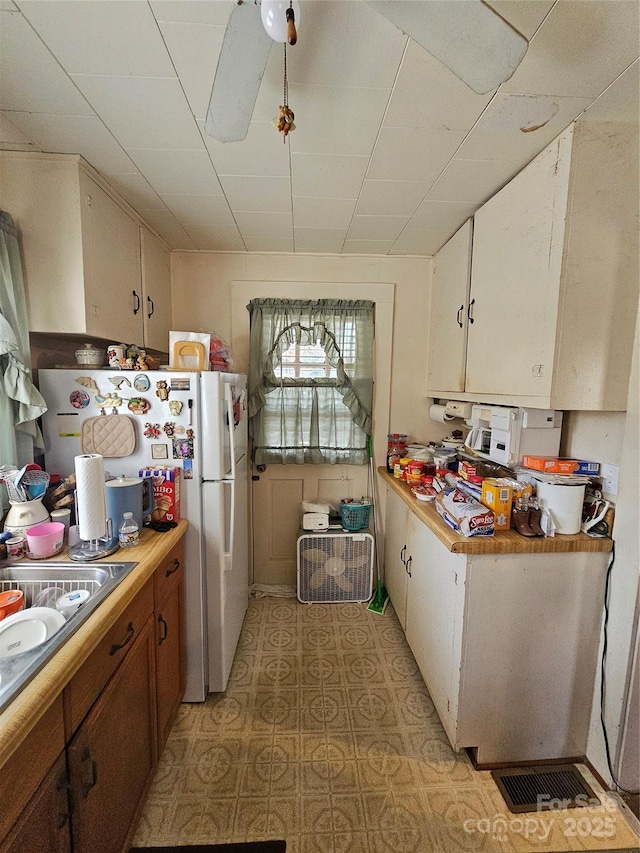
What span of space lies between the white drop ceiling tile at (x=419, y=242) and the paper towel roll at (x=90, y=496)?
2.04m

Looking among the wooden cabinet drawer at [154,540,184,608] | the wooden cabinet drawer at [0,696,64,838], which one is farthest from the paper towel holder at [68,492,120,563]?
the wooden cabinet drawer at [0,696,64,838]

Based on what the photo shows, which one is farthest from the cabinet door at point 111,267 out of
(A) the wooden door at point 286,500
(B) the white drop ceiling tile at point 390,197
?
(A) the wooden door at point 286,500

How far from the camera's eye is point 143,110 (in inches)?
47.9

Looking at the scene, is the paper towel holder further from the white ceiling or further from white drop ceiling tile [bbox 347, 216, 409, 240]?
white drop ceiling tile [bbox 347, 216, 409, 240]

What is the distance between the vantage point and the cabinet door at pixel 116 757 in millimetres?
875

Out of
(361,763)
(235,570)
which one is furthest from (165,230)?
(361,763)

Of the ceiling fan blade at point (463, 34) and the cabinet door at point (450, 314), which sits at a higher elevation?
the ceiling fan blade at point (463, 34)

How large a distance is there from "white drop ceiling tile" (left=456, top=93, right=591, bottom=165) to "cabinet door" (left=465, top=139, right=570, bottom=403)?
6cm

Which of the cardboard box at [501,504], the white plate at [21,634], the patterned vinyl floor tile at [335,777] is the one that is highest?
the cardboard box at [501,504]

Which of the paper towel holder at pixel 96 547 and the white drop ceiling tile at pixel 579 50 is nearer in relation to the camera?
the white drop ceiling tile at pixel 579 50

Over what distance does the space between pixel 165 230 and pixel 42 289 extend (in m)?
0.94

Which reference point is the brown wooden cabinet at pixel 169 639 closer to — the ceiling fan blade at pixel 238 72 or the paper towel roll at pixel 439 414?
the ceiling fan blade at pixel 238 72

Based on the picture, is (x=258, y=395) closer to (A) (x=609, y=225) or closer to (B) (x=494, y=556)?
(B) (x=494, y=556)

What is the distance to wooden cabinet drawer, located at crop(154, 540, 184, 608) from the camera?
4.45ft
